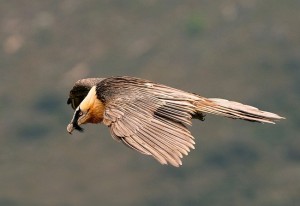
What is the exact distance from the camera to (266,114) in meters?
18.2

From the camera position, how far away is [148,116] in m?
16.8

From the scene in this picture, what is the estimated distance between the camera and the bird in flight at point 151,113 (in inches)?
628

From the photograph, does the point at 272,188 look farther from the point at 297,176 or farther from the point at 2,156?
the point at 2,156

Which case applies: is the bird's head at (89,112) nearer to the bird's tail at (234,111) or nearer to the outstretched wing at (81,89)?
the bird's tail at (234,111)

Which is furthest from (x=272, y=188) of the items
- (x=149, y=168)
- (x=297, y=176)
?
(x=149, y=168)

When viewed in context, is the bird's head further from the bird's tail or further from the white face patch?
the bird's tail

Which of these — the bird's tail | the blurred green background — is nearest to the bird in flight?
the bird's tail

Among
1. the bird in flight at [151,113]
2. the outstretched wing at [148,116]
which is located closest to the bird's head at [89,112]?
the bird in flight at [151,113]

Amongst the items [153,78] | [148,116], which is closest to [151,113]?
[148,116]

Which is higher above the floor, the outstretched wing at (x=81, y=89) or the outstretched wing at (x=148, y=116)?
the outstretched wing at (x=81, y=89)

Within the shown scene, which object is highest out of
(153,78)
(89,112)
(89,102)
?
(153,78)

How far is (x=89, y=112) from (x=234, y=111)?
6.13 feet

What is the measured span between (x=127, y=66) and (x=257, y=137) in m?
12.9

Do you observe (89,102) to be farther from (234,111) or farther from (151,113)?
(234,111)
